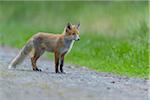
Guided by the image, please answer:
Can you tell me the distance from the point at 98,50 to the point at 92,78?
7.83 metres

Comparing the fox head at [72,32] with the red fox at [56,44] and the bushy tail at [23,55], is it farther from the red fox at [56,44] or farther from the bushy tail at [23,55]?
the bushy tail at [23,55]

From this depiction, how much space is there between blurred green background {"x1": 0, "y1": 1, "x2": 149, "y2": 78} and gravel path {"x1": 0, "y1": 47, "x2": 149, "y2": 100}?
2.04 m

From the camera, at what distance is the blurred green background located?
17984 millimetres

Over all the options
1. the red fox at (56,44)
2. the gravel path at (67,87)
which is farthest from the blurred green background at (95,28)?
the gravel path at (67,87)

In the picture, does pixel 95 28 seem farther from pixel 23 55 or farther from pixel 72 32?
pixel 72 32

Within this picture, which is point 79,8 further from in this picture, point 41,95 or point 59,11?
point 41,95

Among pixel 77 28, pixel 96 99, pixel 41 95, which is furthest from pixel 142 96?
pixel 77 28

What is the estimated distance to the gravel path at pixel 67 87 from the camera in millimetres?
10430

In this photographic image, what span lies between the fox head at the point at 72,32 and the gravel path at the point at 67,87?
3.10ft

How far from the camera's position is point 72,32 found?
14.2 meters

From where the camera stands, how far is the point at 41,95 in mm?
10383

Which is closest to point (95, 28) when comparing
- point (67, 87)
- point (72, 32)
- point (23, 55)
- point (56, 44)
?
point (23, 55)

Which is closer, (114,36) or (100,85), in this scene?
(100,85)

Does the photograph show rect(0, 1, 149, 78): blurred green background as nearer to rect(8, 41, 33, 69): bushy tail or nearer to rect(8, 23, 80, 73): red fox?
rect(8, 23, 80, 73): red fox
